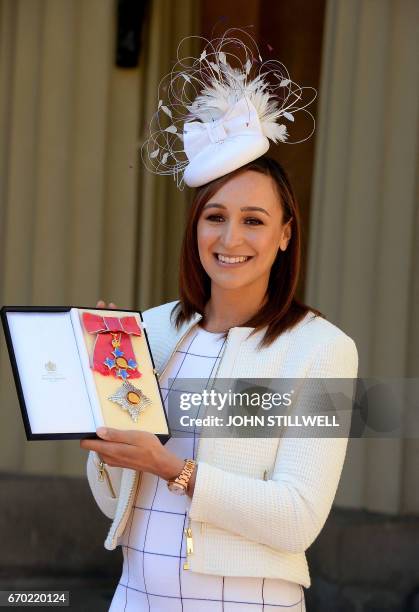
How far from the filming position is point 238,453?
2010mm

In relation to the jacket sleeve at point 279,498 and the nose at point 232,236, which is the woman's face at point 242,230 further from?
the jacket sleeve at point 279,498

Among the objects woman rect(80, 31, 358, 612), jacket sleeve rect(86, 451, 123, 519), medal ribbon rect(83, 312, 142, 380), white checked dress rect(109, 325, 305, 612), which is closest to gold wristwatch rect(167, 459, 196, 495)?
woman rect(80, 31, 358, 612)

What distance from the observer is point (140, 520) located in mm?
2107

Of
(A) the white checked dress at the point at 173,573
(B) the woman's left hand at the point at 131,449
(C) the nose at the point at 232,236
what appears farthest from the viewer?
(C) the nose at the point at 232,236

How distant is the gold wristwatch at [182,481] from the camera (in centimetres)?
193

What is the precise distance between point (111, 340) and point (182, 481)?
33 cm

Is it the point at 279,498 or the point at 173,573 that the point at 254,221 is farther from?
the point at 173,573

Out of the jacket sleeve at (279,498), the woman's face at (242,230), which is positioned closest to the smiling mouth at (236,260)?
the woman's face at (242,230)

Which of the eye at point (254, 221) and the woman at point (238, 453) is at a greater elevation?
the eye at point (254, 221)

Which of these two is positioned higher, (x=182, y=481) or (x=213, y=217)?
(x=213, y=217)

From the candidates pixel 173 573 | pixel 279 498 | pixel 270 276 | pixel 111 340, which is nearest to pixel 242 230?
pixel 270 276

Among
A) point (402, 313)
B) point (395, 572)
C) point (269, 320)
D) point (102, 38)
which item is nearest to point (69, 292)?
point (102, 38)

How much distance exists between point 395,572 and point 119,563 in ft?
3.74

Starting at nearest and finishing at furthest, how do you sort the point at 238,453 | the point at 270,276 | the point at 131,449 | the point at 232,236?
1. the point at 131,449
2. the point at 238,453
3. the point at 232,236
4. the point at 270,276
